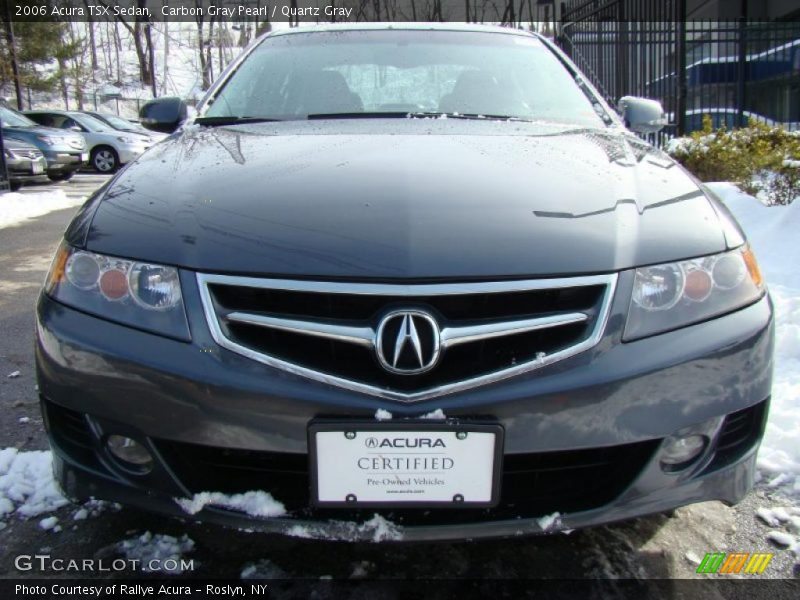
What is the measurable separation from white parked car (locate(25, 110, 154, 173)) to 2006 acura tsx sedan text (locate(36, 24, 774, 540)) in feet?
51.8

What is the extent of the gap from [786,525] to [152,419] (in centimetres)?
172

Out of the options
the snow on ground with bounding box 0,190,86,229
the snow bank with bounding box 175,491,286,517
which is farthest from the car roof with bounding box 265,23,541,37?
the snow on ground with bounding box 0,190,86,229

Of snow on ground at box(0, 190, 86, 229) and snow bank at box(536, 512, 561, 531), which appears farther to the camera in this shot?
snow on ground at box(0, 190, 86, 229)

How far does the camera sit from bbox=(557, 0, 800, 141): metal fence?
358 inches

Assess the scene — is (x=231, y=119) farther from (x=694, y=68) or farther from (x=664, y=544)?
(x=694, y=68)

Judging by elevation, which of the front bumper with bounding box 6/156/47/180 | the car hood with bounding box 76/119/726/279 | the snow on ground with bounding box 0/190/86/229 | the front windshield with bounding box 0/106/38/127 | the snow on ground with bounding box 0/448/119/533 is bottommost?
the snow on ground with bounding box 0/448/119/533

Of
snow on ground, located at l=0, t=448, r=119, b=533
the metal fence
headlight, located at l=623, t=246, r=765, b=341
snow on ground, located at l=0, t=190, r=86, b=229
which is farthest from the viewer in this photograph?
the metal fence

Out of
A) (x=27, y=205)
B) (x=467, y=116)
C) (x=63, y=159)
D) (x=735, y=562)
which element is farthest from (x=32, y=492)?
(x=63, y=159)

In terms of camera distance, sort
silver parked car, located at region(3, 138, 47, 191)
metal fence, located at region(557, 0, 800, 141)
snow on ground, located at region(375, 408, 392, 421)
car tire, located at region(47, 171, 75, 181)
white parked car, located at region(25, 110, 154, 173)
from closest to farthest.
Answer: snow on ground, located at region(375, 408, 392, 421) < metal fence, located at region(557, 0, 800, 141) < silver parked car, located at region(3, 138, 47, 191) < car tire, located at region(47, 171, 75, 181) < white parked car, located at region(25, 110, 154, 173)

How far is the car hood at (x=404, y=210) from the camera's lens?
1.50 m

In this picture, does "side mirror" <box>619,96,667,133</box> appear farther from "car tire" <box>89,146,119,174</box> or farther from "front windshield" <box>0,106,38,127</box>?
"car tire" <box>89,146,119,174</box>

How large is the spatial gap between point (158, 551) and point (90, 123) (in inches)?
657

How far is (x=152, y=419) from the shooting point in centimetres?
152

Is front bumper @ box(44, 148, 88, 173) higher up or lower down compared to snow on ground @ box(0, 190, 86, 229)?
higher up
